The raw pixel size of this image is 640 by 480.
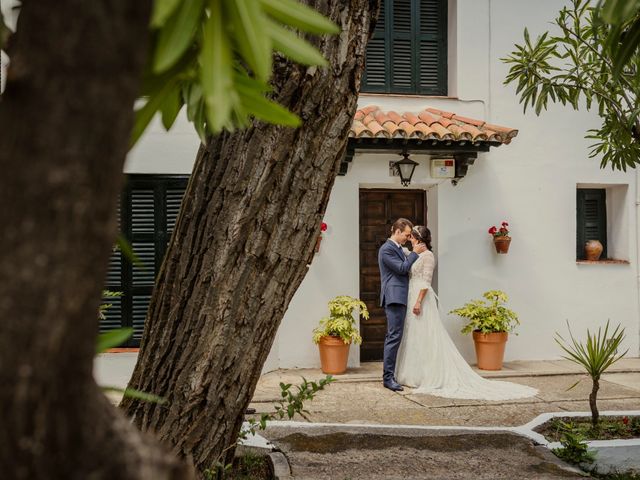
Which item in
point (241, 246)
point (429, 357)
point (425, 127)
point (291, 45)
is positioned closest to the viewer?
point (291, 45)

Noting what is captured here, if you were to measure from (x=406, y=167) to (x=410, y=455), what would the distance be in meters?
4.43

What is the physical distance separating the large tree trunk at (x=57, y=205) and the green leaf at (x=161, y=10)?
0.09 metres

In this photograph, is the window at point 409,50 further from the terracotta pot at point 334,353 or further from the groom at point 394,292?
the terracotta pot at point 334,353

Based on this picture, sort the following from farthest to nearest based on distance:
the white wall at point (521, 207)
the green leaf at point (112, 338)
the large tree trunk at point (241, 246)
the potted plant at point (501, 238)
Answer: the white wall at point (521, 207)
the potted plant at point (501, 238)
the large tree trunk at point (241, 246)
the green leaf at point (112, 338)

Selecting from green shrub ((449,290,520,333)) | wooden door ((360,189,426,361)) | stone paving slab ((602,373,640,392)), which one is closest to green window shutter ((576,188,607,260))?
green shrub ((449,290,520,333))

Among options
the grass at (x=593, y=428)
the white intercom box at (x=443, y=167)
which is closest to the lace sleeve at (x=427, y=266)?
the white intercom box at (x=443, y=167)

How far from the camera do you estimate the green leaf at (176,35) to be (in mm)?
607

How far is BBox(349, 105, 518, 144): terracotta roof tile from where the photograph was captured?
859 centimetres

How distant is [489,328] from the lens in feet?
30.0

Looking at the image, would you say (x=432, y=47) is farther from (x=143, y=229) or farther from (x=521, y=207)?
(x=143, y=229)

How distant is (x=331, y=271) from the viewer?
364 inches

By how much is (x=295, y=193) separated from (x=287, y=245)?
0.17 m

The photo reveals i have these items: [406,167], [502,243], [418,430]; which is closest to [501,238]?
[502,243]

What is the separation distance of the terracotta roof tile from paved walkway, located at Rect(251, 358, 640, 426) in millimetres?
2872
